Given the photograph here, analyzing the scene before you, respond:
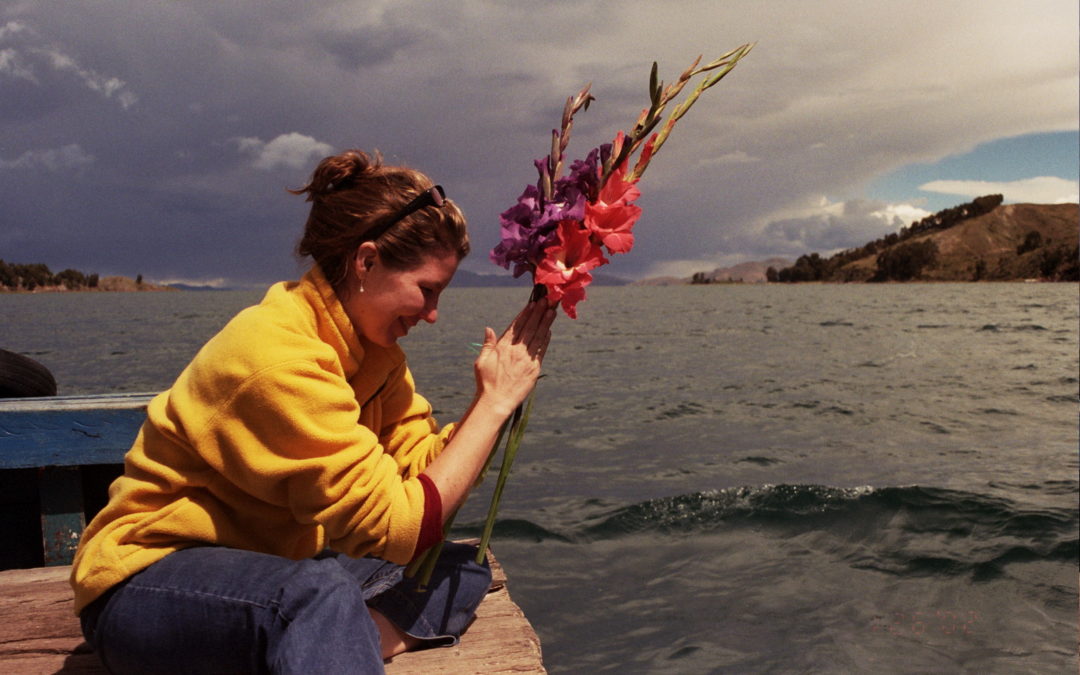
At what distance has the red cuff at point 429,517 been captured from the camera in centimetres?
218

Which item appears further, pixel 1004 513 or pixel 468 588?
pixel 1004 513

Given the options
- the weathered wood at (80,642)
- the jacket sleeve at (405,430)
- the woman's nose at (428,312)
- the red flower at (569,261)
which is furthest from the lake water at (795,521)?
the red flower at (569,261)

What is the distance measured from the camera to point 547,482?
8.21m

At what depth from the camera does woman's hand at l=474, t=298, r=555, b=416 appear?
2.30 m

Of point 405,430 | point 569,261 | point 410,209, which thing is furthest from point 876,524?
point 410,209

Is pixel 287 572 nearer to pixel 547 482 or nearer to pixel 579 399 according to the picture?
pixel 547 482

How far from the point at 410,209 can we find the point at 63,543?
2717 mm

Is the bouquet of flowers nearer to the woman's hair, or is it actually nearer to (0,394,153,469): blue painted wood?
the woman's hair

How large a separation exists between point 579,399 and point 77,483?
9.85 metres

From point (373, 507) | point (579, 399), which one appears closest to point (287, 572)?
point (373, 507)

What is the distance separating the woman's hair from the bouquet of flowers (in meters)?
0.23

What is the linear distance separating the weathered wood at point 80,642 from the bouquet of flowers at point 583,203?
93 centimetres

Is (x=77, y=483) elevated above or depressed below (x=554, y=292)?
below

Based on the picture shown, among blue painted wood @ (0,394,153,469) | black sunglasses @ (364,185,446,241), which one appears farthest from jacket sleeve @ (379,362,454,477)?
blue painted wood @ (0,394,153,469)
